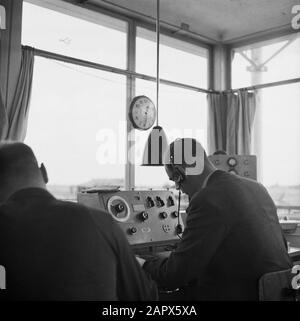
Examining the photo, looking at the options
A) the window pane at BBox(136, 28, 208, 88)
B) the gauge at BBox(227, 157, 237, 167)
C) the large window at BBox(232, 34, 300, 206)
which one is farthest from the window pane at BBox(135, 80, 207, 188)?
the gauge at BBox(227, 157, 237, 167)

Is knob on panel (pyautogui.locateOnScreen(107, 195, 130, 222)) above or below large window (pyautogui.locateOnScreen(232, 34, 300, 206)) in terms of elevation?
below

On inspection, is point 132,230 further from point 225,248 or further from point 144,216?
point 225,248

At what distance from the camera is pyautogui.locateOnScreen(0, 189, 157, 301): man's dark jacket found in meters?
1.05

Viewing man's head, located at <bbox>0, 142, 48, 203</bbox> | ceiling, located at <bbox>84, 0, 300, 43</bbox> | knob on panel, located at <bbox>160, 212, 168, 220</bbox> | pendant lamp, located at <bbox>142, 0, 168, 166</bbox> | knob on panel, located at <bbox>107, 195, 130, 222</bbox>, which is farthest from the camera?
ceiling, located at <bbox>84, 0, 300, 43</bbox>

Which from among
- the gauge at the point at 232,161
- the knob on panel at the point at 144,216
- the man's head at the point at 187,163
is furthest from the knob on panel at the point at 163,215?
the gauge at the point at 232,161

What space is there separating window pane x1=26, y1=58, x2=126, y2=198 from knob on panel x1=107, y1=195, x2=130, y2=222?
3.91 ft

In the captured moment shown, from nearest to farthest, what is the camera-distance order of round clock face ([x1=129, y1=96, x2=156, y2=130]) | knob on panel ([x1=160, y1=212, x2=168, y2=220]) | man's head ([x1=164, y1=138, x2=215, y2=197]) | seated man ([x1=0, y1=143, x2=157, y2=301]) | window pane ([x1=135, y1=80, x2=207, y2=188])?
seated man ([x1=0, y1=143, x2=157, y2=301]) < man's head ([x1=164, y1=138, x2=215, y2=197]) < knob on panel ([x1=160, y1=212, x2=168, y2=220]) < round clock face ([x1=129, y1=96, x2=156, y2=130]) < window pane ([x1=135, y1=80, x2=207, y2=188])

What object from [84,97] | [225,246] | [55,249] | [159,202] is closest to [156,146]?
[159,202]

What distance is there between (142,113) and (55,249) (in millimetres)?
2762

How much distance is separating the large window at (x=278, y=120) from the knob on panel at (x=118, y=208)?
2.56 m

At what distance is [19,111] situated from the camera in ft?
10.4

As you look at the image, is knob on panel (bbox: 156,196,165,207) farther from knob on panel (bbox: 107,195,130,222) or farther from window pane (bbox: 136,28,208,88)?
window pane (bbox: 136,28,208,88)

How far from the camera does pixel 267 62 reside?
4543 mm

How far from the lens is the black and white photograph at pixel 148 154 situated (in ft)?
3.57
